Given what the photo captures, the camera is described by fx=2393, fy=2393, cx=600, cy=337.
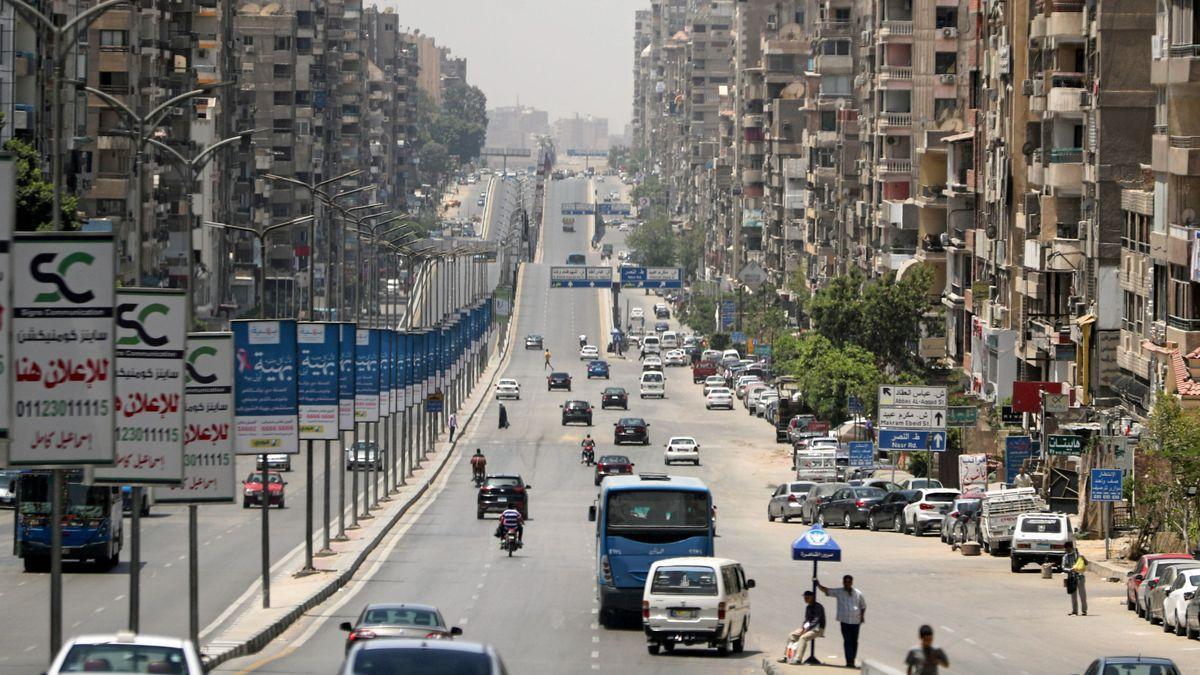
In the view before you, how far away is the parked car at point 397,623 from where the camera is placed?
3275 cm

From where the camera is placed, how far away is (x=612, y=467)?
8456 centimetres

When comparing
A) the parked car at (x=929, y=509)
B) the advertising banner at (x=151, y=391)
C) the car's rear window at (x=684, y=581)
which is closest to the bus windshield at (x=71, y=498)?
the car's rear window at (x=684, y=581)

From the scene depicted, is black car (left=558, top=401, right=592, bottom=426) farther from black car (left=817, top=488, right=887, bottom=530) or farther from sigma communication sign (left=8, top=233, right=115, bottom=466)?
sigma communication sign (left=8, top=233, right=115, bottom=466)

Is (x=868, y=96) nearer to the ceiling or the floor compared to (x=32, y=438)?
nearer to the ceiling

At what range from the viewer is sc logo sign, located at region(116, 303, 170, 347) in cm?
3178

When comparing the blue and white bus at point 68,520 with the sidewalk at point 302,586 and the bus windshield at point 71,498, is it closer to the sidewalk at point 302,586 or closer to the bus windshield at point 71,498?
the bus windshield at point 71,498

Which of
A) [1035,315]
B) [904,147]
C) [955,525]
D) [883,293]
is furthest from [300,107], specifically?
[955,525]

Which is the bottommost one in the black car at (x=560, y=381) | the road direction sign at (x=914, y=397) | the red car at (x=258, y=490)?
the red car at (x=258, y=490)

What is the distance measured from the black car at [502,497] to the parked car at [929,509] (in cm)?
1220

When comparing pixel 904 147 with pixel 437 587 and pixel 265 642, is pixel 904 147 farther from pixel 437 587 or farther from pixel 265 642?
pixel 265 642

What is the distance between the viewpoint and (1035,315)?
79.1m

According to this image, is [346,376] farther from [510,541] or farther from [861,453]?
[861,453]

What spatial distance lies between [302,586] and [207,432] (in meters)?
13.1

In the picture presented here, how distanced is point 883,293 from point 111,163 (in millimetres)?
37077
